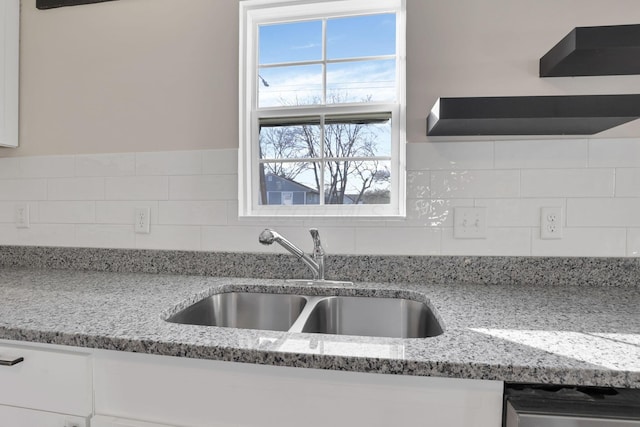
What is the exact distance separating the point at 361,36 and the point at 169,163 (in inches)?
40.3

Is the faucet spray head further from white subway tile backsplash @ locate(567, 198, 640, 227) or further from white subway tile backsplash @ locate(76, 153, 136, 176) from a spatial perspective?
white subway tile backsplash @ locate(567, 198, 640, 227)

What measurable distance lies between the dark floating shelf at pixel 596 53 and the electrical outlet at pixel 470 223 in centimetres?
55

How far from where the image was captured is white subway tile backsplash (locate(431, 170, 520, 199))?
1361 millimetres

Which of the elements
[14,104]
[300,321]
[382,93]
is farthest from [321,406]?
[14,104]

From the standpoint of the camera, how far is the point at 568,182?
1331mm

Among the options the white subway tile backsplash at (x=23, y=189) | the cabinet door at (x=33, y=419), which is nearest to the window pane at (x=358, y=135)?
the cabinet door at (x=33, y=419)

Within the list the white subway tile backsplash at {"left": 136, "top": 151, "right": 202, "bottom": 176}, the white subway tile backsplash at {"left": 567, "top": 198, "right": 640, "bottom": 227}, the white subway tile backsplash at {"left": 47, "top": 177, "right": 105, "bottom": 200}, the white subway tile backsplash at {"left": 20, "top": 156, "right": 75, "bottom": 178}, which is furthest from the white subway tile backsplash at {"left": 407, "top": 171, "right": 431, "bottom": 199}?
the white subway tile backsplash at {"left": 20, "top": 156, "right": 75, "bottom": 178}

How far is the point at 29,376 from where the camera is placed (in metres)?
0.89

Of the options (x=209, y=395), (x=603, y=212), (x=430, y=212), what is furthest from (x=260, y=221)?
(x=603, y=212)

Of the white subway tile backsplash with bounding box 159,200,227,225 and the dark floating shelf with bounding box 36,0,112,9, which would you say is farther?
the dark floating shelf with bounding box 36,0,112,9

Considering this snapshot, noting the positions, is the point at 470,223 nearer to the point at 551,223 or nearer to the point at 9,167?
the point at 551,223

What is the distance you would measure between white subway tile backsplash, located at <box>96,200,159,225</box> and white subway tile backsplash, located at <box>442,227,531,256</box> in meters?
1.25

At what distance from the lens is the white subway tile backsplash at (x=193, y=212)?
1.55m

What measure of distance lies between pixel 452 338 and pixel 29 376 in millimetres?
1031
